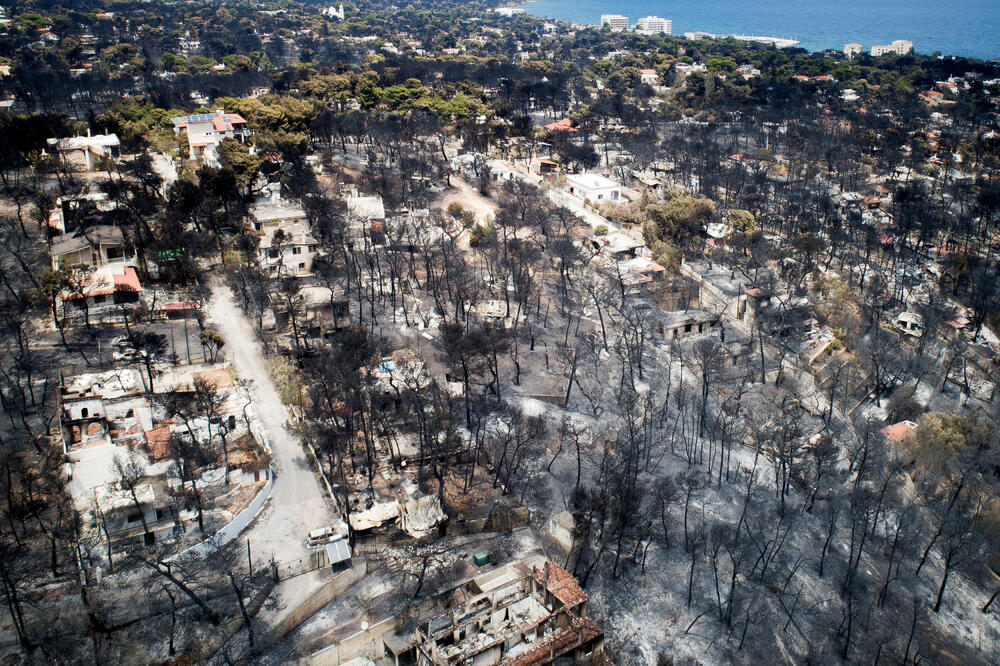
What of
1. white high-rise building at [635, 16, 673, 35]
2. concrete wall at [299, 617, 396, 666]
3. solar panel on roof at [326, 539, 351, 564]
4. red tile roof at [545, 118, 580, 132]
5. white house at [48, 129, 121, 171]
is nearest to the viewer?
concrete wall at [299, 617, 396, 666]

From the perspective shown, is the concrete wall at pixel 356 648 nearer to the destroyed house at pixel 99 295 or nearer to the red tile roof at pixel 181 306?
the red tile roof at pixel 181 306

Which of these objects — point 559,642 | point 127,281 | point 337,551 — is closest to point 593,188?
point 127,281

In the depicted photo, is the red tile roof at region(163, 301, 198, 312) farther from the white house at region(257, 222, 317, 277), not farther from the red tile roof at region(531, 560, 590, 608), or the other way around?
the red tile roof at region(531, 560, 590, 608)

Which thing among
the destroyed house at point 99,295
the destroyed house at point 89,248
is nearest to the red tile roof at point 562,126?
the destroyed house at point 89,248

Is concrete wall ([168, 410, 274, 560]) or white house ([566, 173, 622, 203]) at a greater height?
white house ([566, 173, 622, 203])

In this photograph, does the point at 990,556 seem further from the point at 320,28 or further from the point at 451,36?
the point at 320,28

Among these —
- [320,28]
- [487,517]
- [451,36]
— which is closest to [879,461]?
[487,517]

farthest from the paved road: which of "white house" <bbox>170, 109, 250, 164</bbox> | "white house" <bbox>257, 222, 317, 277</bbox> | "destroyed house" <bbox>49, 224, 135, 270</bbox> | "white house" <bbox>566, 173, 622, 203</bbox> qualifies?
"white house" <bbox>566, 173, 622, 203</bbox>

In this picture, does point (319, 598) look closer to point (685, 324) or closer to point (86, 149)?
point (685, 324)
